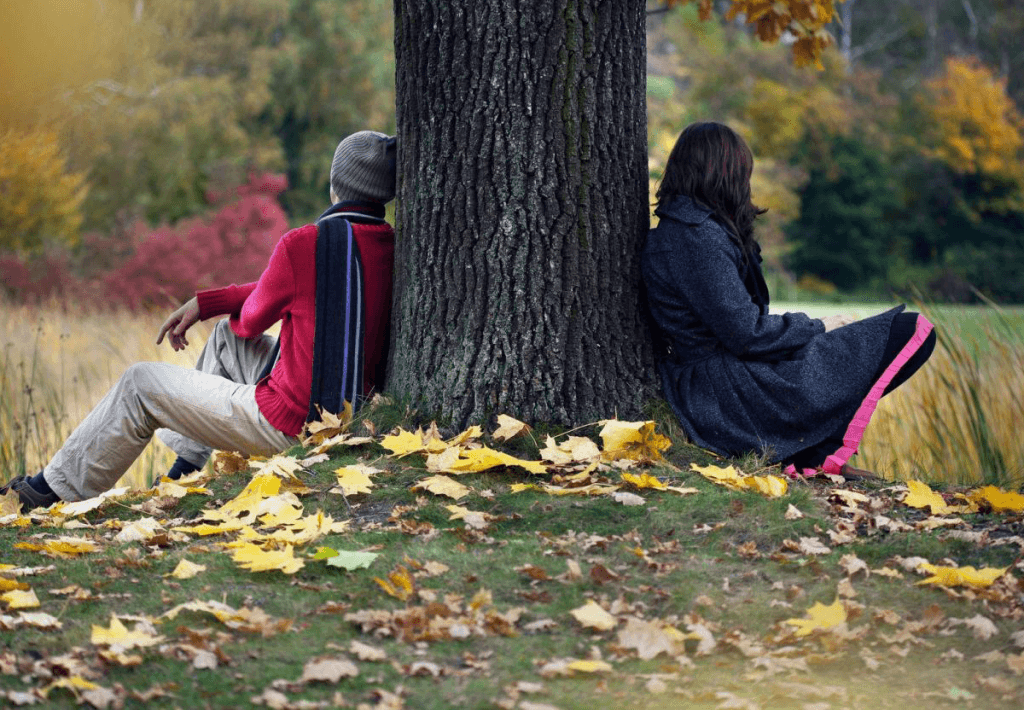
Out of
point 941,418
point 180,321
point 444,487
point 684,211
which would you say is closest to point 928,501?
point 684,211

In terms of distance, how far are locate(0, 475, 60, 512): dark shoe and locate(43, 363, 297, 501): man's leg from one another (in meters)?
0.04

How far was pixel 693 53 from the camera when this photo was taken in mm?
25375

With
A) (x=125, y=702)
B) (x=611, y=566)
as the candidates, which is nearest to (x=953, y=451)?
(x=611, y=566)

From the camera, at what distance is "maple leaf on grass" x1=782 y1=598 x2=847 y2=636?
8.47ft

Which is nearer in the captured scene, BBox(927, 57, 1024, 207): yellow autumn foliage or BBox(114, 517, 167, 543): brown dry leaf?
BBox(114, 517, 167, 543): brown dry leaf

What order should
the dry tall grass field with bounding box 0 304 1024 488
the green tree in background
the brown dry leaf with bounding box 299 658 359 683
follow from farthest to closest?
1. the green tree in background
2. the dry tall grass field with bounding box 0 304 1024 488
3. the brown dry leaf with bounding box 299 658 359 683

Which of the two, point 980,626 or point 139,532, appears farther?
point 139,532

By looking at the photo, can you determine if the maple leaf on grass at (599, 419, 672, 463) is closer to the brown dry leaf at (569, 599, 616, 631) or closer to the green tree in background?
the brown dry leaf at (569, 599, 616, 631)

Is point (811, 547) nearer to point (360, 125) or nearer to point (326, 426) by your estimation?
point (326, 426)

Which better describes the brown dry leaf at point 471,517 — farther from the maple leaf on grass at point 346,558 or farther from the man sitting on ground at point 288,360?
the man sitting on ground at point 288,360

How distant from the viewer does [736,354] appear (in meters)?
3.96

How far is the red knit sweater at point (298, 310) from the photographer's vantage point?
4070 millimetres

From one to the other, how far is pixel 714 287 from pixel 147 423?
2.22 m

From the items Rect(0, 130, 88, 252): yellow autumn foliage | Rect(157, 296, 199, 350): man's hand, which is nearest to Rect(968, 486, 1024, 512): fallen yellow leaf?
Rect(157, 296, 199, 350): man's hand
